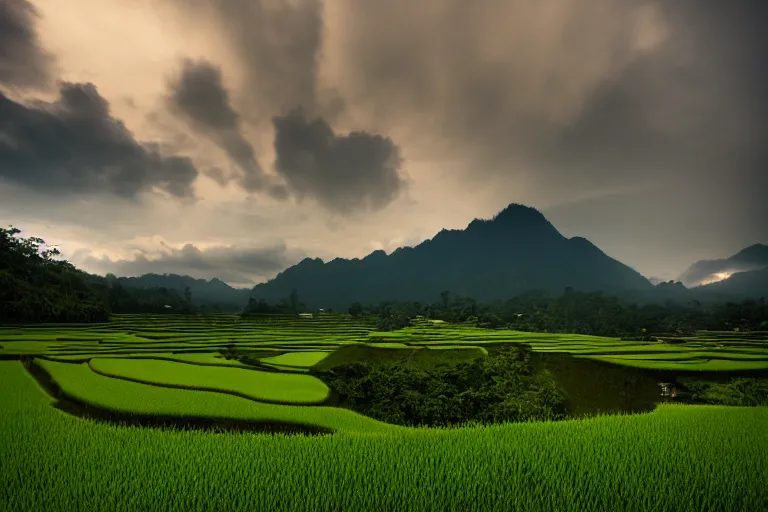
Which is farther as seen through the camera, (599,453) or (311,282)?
(311,282)

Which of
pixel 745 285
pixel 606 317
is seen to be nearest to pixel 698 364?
pixel 606 317

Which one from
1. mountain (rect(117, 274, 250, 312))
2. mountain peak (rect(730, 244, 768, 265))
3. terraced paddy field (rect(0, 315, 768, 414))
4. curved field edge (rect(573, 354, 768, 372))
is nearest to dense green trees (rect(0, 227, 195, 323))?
terraced paddy field (rect(0, 315, 768, 414))

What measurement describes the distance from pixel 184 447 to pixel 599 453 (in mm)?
6234

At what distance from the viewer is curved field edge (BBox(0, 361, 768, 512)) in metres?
3.87

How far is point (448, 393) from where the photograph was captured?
44.3ft

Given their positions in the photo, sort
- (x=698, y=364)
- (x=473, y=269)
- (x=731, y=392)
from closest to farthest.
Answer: (x=731, y=392), (x=698, y=364), (x=473, y=269)

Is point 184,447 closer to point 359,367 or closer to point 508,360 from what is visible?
point 359,367

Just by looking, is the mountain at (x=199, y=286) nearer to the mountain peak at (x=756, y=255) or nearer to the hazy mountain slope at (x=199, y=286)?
the hazy mountain slope at (x=199, y=286)

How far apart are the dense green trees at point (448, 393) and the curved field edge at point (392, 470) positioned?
5.79 metres

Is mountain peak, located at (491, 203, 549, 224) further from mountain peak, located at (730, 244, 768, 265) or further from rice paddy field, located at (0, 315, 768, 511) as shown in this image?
rice paddy field, located at (0, 315, 768, 511)

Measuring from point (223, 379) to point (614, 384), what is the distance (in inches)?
707

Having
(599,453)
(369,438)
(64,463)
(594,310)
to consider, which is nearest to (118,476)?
(64,463)

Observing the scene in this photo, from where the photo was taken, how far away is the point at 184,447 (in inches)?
211

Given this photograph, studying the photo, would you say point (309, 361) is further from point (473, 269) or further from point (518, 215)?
point (518, 215)
